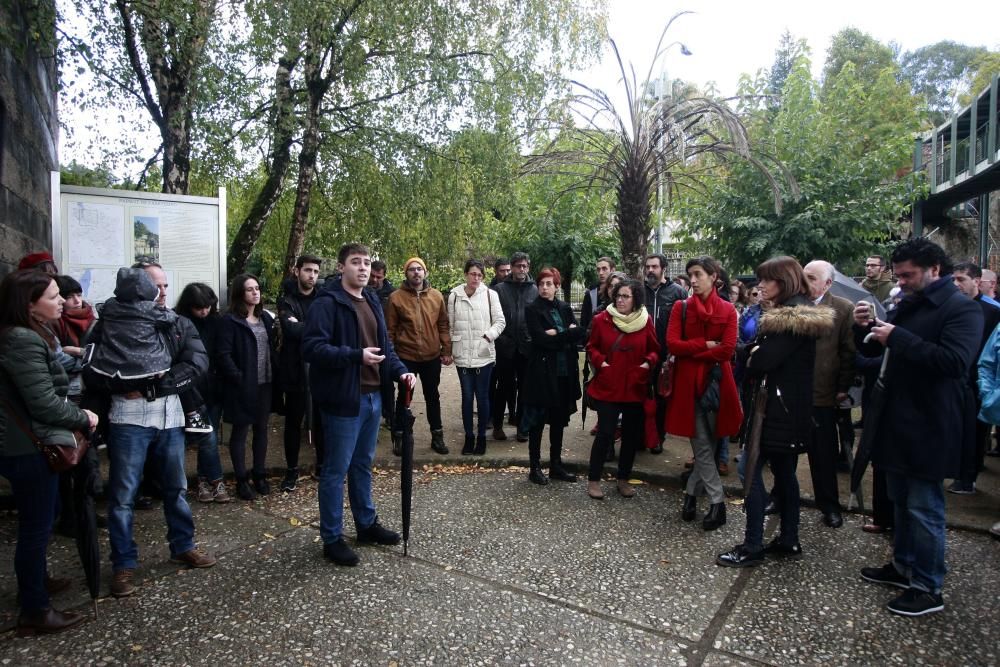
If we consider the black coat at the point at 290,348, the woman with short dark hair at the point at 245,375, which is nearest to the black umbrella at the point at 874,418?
the black coat at the point at 290,348

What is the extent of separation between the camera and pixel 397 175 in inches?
332

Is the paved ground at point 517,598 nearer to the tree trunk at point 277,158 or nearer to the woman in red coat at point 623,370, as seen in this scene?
the woman in red coat at point 623,370

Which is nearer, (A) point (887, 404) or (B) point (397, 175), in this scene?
(A) point (887, 404)

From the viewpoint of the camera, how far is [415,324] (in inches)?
241

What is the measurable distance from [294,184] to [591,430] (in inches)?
229

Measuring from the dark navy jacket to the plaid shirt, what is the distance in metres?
0.79

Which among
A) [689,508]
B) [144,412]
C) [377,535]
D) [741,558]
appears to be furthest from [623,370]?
[144,412]

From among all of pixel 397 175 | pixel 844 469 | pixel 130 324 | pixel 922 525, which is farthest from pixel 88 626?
pixel 397 175

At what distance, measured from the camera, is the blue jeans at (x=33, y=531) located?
304cm

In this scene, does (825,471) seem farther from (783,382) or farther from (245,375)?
(245,375)

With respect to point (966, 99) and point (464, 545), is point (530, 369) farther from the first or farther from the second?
point (966, 99)

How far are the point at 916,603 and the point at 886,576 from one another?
1.14 feet

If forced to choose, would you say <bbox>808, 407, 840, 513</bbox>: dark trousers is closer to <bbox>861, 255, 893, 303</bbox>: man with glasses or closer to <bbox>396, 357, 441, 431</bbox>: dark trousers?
<bbox>861, 255, 893, 303</bbox>: man with glasses

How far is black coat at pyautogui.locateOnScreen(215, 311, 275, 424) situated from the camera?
4996 mm
